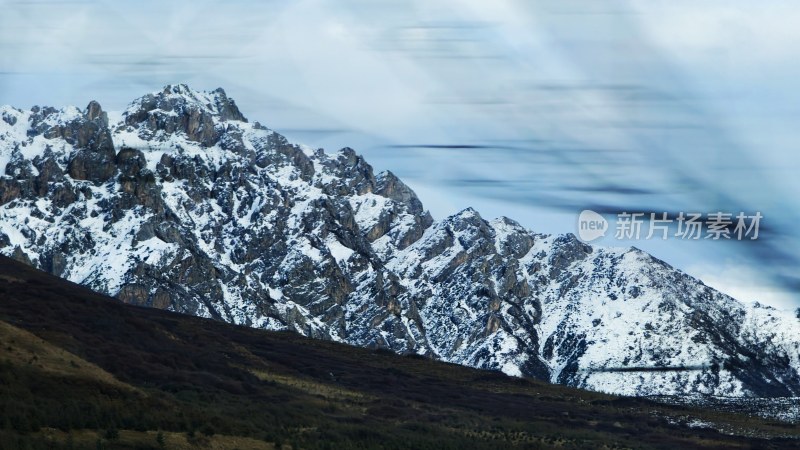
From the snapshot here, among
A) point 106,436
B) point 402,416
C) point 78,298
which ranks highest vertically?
point 78,298

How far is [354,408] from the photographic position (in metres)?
98.1

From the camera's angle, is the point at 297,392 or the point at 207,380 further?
the point at 297,392

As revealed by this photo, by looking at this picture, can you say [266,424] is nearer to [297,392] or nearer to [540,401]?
[297,392]

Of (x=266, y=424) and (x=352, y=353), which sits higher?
(x=352, y=353)

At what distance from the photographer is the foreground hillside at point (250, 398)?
197 feet

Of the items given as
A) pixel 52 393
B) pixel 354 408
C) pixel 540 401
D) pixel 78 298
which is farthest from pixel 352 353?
pixel 52 393

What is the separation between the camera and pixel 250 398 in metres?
90.4

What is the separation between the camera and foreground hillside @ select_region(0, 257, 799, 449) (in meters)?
60.0

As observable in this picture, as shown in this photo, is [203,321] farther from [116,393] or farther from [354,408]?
[116,393]

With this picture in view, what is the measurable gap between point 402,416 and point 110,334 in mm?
26716

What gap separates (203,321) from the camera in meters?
161

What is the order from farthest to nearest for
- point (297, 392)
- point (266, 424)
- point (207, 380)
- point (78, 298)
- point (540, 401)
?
point (540, 401) < point (78, 298) < point (297, 392) < point (207, 380) < point (266, 424)

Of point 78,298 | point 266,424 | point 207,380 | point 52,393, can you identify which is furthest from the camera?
point 78,298

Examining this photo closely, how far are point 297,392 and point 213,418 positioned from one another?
36.1 m
